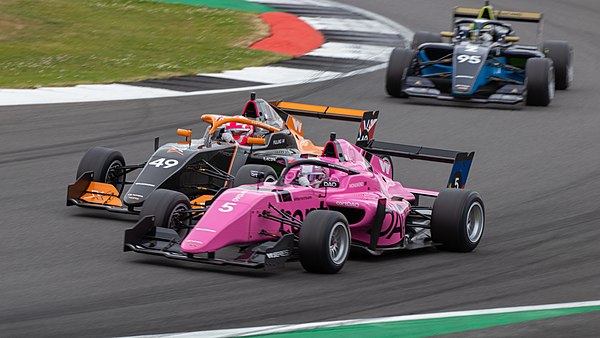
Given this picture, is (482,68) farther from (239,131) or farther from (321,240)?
(321,240)

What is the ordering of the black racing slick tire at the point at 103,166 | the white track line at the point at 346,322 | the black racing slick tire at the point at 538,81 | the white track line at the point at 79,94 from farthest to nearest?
the black racing slick tire at the point at 538,81 < the white track line at the point at 79,94 < the black racing slick tire at the point at 103,166 < the white track line at the point at 346,322

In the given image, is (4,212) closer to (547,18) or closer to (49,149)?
(49,149)

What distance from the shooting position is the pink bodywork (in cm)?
1005

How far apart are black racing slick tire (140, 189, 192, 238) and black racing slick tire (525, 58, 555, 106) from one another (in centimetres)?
1063

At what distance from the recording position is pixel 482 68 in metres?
20.0

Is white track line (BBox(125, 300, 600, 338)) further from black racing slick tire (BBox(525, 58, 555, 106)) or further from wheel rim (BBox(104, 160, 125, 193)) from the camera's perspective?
black racing slick tire (BBox(525, 58, 555, 106))

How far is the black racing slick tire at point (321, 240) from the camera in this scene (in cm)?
992

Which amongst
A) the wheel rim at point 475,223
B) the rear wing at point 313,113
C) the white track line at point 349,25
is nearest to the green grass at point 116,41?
the white track line at point 349,25

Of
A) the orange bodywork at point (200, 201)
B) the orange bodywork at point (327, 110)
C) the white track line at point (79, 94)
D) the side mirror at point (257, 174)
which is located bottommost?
the white track line at point (79, 94)

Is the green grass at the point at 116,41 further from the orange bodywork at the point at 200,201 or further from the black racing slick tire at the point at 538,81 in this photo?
the orange bodywork at the point at 200,201

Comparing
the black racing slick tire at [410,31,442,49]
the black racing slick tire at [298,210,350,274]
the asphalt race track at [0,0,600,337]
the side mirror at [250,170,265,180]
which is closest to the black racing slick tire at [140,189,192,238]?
the asphalt race track at [0,0,600,337]

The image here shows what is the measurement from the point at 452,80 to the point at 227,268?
10765 millimetres

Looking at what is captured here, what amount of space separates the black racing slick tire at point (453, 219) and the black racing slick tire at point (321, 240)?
1397 millimetres

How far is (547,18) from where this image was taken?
30.0 metres
